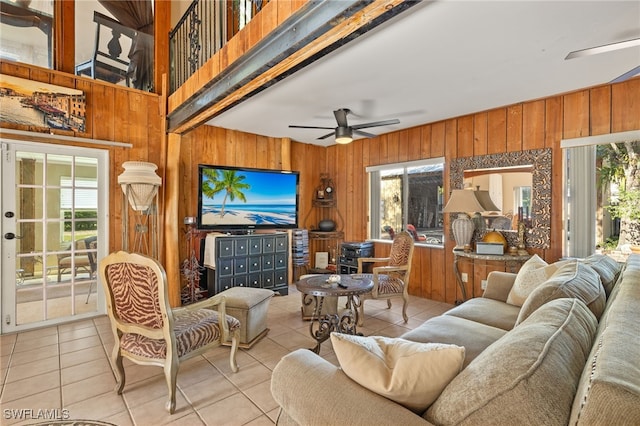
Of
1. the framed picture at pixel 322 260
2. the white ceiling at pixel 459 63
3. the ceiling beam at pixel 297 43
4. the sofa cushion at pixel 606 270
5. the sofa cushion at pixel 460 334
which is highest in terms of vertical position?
the white ceiling at pixel 459 63

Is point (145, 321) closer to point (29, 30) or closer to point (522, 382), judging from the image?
point (522, 382)

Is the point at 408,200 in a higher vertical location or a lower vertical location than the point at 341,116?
lower

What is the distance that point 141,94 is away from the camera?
3893mm

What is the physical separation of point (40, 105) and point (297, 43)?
304cm

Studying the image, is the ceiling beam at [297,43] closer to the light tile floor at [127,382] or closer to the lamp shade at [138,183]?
the lamp shade at [138,183]

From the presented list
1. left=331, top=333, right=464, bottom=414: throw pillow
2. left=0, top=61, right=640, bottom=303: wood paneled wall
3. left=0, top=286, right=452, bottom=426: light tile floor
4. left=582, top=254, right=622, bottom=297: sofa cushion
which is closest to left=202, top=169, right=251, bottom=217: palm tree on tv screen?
left=0, top=61, right=640, bottom=303: wood paneled wall

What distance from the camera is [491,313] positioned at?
240cm

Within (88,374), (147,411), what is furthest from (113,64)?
(147,411)

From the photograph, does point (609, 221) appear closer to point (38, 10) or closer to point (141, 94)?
point (141, 94)

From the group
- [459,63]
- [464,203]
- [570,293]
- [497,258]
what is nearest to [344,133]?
[459,63]

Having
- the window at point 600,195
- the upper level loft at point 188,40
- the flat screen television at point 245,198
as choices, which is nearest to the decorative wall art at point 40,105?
the upper level loft at point 188,40

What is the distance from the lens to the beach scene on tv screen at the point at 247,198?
14.7 ft

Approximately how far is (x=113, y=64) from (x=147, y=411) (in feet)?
14.2

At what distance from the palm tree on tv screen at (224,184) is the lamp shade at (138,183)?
33.8 inches
